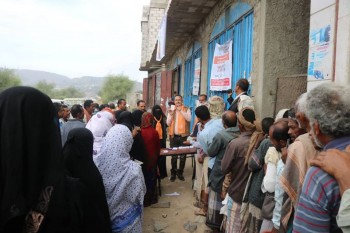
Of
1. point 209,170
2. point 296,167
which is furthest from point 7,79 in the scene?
point 296,167

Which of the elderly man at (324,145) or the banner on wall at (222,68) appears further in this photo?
the banner on wall at (222,68)

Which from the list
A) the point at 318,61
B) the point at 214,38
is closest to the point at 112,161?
the point at 318,61

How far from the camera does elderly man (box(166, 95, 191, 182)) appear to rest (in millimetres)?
6508

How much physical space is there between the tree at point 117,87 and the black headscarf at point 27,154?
53.9 metres

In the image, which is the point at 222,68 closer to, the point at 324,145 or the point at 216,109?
the point at 216,109

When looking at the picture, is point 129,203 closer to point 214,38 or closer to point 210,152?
point 210,152

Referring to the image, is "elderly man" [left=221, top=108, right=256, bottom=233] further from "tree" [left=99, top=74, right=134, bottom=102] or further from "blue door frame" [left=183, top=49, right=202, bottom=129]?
"tree" [left=99, top=74, right=134, bottom=102]

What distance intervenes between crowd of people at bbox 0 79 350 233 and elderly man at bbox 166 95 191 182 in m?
1.88

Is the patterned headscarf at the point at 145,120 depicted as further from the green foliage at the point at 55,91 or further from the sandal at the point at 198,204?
the green foliage at the point at 55,91

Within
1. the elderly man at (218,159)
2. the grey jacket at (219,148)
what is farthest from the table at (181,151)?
the grey jacket at (219,148)

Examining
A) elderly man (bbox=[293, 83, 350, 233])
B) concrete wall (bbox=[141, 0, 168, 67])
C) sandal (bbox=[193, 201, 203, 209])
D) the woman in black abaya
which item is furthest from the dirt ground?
concrete wall (bbox=[141, 0, 168, 67])

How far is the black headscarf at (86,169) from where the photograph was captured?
228 cm

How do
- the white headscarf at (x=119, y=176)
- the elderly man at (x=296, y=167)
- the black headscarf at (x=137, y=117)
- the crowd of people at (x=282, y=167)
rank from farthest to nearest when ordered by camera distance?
the black headscarf at (x=137, y=117) → the white headscarf at (x=119, y=176) → the elderly man at (x=296, y=167) → the crowd of people at (x=282, y=167)

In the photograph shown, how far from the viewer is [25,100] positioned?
1.50 m
